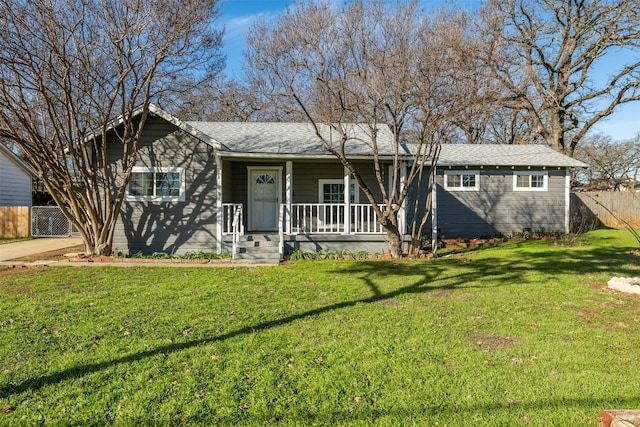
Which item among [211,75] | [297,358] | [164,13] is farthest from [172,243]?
[297,358]

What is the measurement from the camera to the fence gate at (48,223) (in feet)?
55.1

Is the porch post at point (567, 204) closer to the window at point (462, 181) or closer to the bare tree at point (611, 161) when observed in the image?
the window at point (462, 181)

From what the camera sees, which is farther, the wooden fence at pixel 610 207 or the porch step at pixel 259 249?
the wooden fence at pixel 610 207

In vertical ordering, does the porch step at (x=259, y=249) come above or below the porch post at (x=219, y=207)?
below

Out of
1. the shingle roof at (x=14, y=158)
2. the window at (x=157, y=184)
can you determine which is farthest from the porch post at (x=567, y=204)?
the shingle roof at (x=14, y=158)

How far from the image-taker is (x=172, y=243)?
11.1 metres

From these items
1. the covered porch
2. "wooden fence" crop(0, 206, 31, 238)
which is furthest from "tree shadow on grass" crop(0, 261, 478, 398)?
"wooden fence" crop(0, 206, 31, 238)

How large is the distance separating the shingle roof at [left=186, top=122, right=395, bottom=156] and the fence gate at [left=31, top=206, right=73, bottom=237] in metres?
8.55

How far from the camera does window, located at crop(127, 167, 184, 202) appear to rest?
11023 mm

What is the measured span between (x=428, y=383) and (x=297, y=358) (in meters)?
1.28

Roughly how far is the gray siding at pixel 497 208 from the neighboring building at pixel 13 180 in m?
20.6

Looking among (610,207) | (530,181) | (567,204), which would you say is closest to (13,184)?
(530,181)

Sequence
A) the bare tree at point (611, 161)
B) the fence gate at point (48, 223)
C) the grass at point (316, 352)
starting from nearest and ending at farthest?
the grass at point (316, 352) < the fence gate at point (48, 223) < the bare tree at point (611, 161)

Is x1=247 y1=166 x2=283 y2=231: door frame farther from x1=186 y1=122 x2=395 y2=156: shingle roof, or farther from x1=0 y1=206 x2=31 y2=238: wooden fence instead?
x1=0 y1=206 x2=31 y2=238: wooden fence
